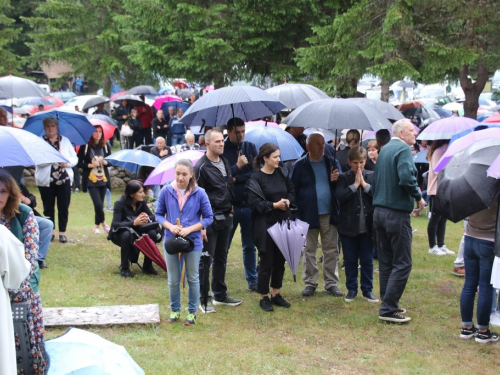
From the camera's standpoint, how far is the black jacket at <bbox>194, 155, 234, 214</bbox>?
7406 millimetres

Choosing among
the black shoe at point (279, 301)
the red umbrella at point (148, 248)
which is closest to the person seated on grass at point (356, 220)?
the black shoe at point (279, 301)

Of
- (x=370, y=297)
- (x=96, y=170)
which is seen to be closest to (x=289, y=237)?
(x=370, y=297)

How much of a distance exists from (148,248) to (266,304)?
2163 millimetres

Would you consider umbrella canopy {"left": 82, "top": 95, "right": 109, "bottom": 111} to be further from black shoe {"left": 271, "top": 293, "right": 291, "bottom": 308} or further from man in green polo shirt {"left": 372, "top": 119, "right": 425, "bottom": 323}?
man in green polo shirt {"left": 372, "top": 119, "right": 425, "bottom": 323}

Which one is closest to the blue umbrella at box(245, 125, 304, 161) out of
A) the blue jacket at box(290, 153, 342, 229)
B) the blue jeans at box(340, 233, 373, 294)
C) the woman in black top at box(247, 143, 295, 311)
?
the blue jacket at box(290, 153, 342, 229)

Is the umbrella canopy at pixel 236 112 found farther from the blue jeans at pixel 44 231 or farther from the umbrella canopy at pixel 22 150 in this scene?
the blue jeans at pixel 44 231

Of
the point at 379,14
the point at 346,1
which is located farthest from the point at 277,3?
the point at 379,14

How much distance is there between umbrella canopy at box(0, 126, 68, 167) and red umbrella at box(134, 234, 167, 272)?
2356 millimetres

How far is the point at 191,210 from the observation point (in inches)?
267

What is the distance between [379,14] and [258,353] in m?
11.6

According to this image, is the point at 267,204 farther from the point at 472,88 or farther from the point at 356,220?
the point at 472,88

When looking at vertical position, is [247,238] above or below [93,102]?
below

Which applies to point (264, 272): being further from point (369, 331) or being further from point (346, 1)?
point (346, 1)

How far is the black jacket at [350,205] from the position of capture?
7.80 metres
